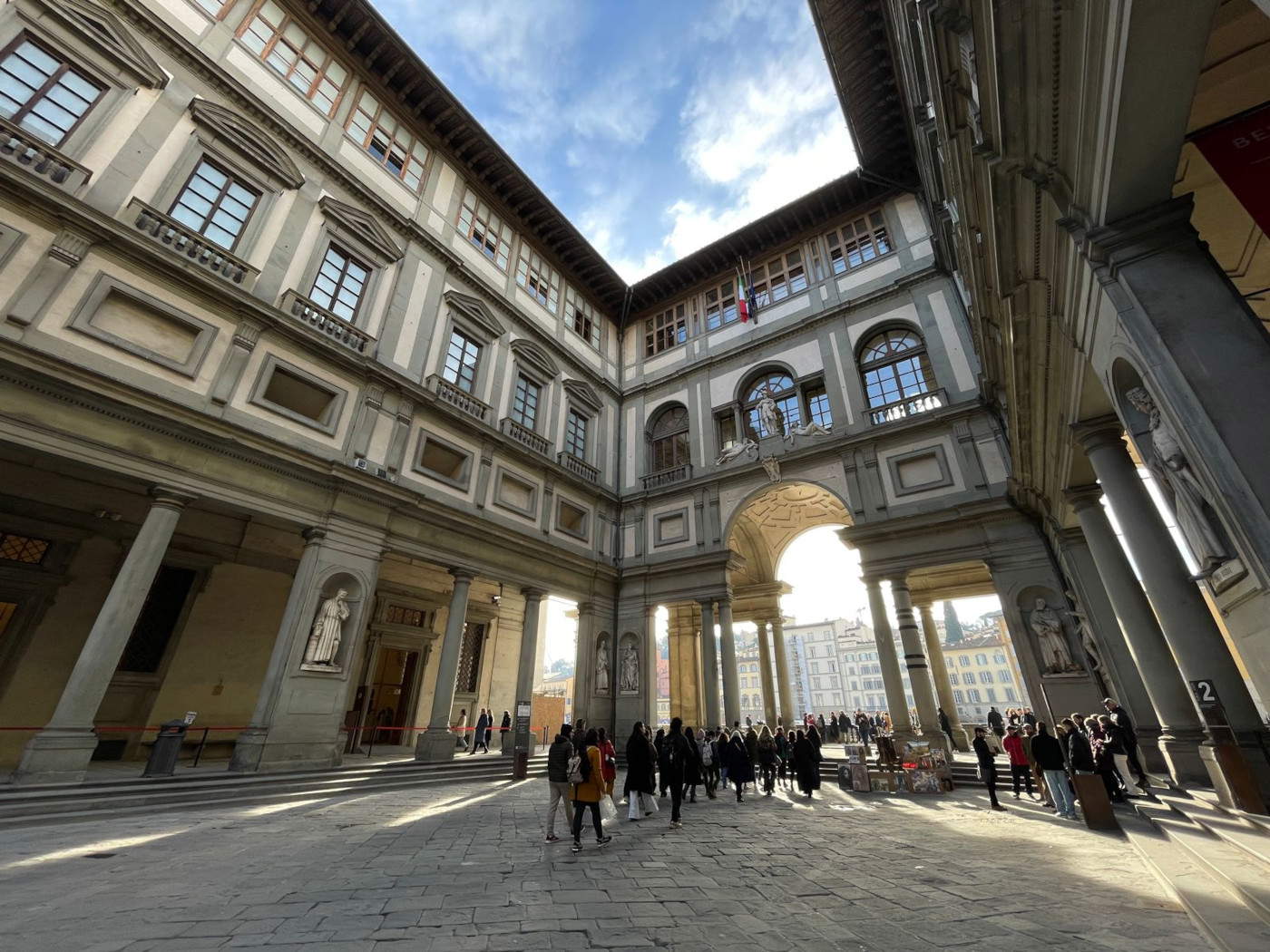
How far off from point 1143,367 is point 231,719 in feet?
58.9

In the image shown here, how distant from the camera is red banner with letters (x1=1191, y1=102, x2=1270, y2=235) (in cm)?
363

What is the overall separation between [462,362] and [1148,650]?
16.5 m

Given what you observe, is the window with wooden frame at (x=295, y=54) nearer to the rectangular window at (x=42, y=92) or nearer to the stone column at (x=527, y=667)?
the rectangular window at (x=42, y=92)

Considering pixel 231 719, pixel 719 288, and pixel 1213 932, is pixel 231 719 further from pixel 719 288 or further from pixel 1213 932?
pixel 719 288

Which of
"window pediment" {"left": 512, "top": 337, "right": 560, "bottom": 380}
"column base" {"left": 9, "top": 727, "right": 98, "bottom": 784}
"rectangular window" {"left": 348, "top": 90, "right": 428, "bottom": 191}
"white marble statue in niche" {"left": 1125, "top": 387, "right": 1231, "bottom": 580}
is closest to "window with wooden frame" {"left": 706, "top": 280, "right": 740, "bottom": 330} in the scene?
"window pediment" {"left": 512, "top": 337, "right": 560, "bottom": 380}

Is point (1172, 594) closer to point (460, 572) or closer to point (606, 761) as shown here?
point (606, 761)

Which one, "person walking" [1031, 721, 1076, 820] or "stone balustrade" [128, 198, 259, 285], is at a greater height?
"stone balustrade" [128, 198, 259, 285]

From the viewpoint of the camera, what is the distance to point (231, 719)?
507 inches

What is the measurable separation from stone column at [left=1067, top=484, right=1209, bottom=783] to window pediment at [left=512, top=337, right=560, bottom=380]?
15131 millimetres

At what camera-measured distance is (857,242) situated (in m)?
19.2

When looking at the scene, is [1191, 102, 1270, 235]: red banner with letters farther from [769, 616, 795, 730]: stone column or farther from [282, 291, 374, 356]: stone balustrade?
[769, 616, 795, 730]: stone column

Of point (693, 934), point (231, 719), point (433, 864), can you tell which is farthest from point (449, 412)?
point (693, 934)

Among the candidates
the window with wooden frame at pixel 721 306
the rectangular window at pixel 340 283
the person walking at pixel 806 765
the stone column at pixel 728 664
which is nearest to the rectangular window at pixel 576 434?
the window with wooden frame at pixel 721 306

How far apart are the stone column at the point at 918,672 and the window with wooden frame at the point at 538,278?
1599 cm
